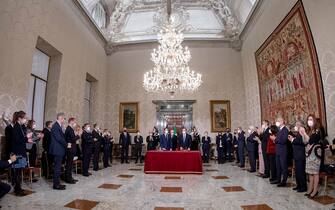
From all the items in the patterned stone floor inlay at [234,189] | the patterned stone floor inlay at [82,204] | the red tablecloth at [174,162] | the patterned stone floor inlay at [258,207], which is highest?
the red tablecloth at [174,162]

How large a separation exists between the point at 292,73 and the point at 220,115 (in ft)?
17.0

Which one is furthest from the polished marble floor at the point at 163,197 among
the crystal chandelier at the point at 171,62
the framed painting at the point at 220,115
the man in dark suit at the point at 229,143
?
the framed painting at the point at 220,115

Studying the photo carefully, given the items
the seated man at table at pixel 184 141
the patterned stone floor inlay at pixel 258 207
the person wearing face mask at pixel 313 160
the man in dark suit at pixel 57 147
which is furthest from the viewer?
the seated man at table at pixel 184 141

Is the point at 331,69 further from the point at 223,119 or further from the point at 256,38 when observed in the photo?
the point at 223,119

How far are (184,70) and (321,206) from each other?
17.1 ft

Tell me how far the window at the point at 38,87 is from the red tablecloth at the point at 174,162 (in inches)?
153

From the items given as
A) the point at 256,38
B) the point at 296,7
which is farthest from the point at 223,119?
the point at 296,7

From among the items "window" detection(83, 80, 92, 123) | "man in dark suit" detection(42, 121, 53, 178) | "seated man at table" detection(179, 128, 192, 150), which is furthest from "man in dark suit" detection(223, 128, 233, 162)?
"man in dark suit" detection(42, 121, 53, 178)

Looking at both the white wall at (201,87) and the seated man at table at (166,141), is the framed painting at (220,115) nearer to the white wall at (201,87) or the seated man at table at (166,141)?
the white wall at (201,87)

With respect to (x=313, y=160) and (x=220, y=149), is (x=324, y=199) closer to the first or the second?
(x=313, y=160)

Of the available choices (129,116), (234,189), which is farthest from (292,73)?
(129,116)

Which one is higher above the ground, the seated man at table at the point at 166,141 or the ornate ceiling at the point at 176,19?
the ornate ceiling at the point at 176,19

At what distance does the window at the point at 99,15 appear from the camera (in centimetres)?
1062

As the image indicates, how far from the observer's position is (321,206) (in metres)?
3.08
